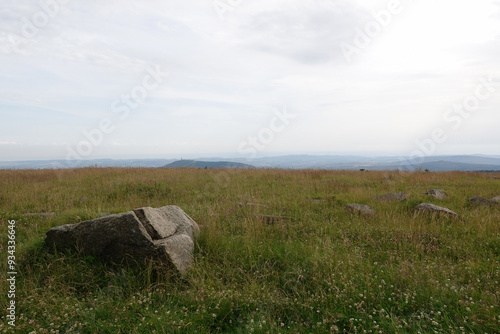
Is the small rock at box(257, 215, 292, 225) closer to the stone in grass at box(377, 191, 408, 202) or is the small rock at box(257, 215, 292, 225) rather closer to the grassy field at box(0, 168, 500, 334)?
the grassy field at box(0, 168, 500, 334)

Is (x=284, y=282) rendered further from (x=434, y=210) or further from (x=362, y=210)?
(x=434, y=210)

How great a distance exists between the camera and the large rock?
4.80 metres

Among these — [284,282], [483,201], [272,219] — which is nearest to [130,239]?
[284,282]

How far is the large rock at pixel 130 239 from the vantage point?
480 centimetres

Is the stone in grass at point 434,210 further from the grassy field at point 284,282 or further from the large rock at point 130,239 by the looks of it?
the large rock at point 130,239

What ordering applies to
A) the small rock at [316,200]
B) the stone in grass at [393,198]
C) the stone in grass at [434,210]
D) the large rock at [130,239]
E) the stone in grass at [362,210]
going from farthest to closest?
the stone in grass at [393,198] → the small rock at [316,200] → the stone in grass at [362,210] → the stone in grass at [434,210] → the large rock at [130,239]

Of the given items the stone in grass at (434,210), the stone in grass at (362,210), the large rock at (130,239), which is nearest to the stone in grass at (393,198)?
the stone in grass at (434,210)

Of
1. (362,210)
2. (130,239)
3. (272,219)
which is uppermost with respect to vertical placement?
(130,239)

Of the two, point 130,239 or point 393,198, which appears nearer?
point 130,239

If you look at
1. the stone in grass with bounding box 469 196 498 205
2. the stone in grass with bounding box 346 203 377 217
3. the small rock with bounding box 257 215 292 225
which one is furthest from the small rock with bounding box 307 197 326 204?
the stone in grass with bounding box 469 196 498 205

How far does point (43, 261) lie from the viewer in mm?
5164

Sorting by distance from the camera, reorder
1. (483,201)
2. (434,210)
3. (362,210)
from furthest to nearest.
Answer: (483,201), (362,210), (434,210)

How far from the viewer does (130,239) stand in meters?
4.90

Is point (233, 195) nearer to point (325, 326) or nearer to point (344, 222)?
point (344, 222)
